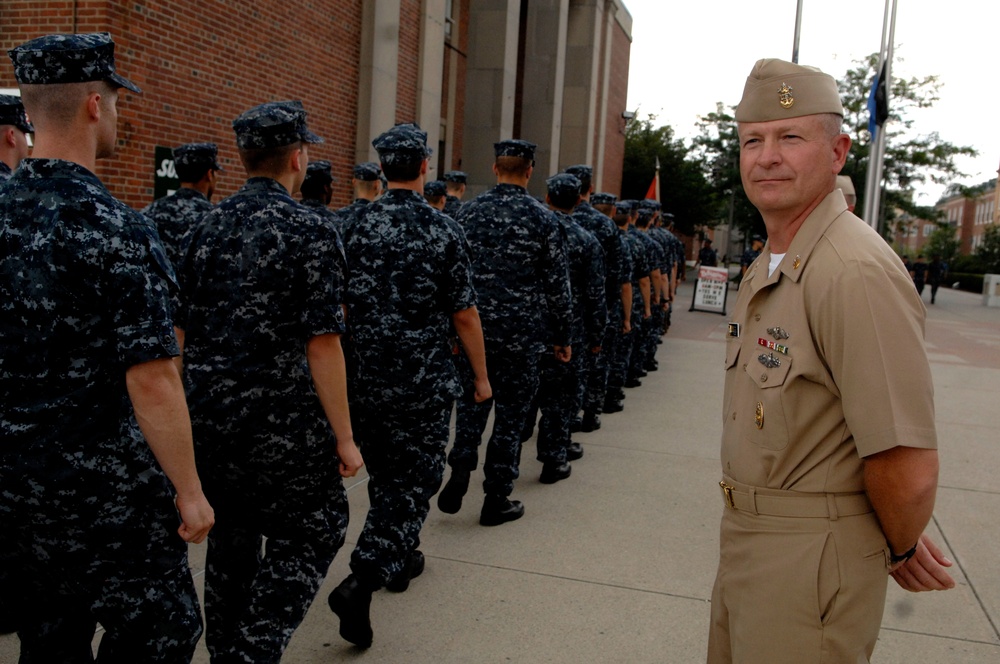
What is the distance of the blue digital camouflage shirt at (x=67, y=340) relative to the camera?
2.24 m

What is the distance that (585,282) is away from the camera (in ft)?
23.4

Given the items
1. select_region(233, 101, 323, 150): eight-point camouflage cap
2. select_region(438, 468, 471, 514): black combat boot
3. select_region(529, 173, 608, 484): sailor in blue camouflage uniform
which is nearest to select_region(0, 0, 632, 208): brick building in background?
select_region(529, 173, 608, 484): sailor in blue camouflage uniform

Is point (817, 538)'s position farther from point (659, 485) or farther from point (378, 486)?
point (659, 485)

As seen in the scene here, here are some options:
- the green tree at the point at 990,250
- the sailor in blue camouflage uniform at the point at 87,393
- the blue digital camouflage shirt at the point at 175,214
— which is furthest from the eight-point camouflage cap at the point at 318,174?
the green tree at the point at 990,250

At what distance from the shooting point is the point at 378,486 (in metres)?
4.14

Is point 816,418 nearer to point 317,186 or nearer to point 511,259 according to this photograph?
point 511,259

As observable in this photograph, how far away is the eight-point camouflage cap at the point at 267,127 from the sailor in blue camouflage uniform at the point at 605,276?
478 cm

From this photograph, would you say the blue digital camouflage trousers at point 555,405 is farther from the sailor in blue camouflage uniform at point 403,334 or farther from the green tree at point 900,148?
the green tree at point 900,148

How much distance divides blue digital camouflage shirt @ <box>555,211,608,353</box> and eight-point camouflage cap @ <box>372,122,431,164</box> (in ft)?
8.93

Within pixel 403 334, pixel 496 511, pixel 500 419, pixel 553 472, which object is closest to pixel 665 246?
pixel 553 472

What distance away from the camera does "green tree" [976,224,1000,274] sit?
59.8m

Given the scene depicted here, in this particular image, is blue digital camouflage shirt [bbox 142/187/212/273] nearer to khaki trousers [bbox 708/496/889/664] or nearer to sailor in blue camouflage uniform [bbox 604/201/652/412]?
khaki trousers [bbox 708/496/889/664]

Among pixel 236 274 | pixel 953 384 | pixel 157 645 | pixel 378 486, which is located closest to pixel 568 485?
pixel 378 486

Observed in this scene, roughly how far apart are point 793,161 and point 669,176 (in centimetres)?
4113
